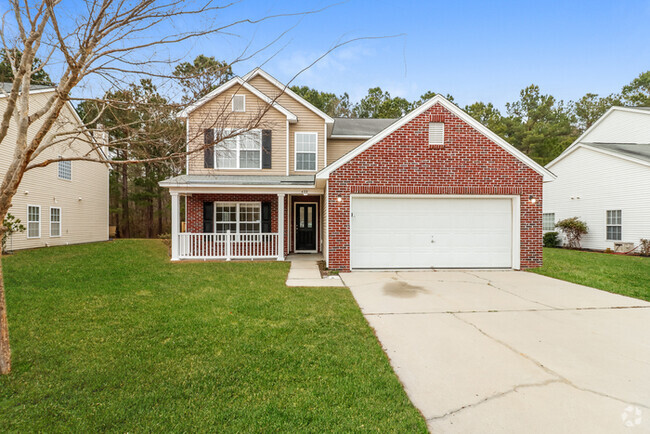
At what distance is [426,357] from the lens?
353cm

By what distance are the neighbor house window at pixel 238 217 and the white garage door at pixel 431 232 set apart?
4.66 metres

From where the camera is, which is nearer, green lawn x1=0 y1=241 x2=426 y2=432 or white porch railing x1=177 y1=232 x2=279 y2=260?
green lawn x1=0 y1=241 x2=426 y2=432

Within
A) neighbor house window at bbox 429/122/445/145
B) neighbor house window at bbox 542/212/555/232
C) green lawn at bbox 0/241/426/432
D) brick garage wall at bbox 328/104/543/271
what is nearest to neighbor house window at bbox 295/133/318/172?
brick garage wall at bbox 328/104/543/271

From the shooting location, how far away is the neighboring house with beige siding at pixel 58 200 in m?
12.6

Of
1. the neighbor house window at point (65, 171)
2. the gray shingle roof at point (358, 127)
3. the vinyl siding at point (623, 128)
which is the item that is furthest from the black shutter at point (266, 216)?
the vinyl siding at point (623, 128)

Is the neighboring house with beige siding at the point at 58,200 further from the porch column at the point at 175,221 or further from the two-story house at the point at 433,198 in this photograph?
the two-story house at the point at 433,198

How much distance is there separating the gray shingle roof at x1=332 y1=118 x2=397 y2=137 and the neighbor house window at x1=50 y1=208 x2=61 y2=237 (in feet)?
46.0

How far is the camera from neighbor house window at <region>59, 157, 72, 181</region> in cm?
1522

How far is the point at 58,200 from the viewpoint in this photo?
587 inches

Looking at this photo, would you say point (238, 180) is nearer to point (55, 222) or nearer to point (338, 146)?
point (338, 146)

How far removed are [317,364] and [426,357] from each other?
1.28 metres

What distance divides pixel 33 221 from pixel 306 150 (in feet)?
41.2

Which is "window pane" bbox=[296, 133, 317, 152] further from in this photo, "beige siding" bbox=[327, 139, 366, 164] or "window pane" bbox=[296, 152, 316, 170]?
"beige siding" bbox=[327, 139, 366, 164]

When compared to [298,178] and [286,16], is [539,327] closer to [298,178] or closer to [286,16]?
[286,16]
